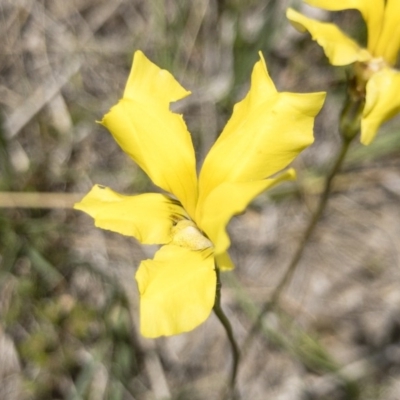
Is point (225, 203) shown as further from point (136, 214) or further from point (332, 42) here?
point (332, 42)

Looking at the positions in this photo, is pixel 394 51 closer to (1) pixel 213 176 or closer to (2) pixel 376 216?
(1) pixel 213 176

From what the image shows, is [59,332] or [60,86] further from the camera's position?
[60,86]

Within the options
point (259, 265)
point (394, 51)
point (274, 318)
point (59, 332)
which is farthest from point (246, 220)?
point (394, 51)

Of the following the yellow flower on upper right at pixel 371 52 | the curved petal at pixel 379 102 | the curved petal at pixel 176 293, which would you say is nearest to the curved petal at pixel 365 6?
the yellow flower on upper right at pixel 371 52

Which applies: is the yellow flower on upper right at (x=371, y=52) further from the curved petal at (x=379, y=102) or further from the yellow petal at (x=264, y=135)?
the yellow petal at (x=264, y=135)

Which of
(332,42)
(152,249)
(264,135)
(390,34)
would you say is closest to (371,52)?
(390,34)

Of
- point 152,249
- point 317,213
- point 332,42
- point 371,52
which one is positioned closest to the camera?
point 332,42
